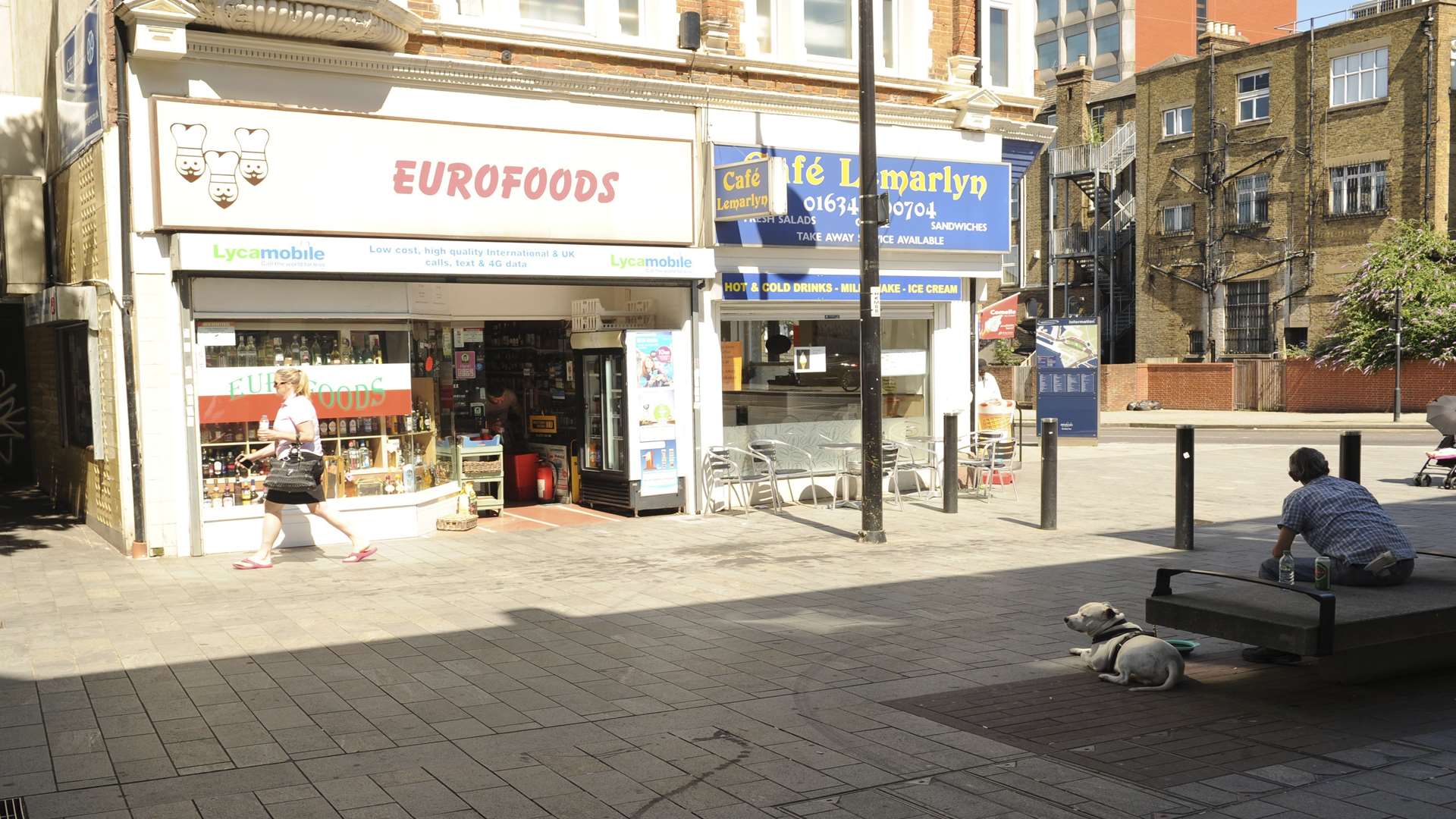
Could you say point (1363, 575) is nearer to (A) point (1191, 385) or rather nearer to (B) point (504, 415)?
(B) point (504, 415)

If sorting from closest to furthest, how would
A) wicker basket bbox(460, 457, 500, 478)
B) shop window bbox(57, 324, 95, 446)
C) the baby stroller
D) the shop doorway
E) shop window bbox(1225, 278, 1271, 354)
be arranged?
shop window bbox(57, 324, 95, 446)
wicker basket bbox(460, 457, 500, 478)
the baby stroller
the shop doorway
shop window bbox(1225, 278, 1271, 354)

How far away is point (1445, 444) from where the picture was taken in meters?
16.9

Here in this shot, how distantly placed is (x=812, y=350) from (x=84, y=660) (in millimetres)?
9855

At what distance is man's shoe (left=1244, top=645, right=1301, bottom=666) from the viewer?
24.1ft

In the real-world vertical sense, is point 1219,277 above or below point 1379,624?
above

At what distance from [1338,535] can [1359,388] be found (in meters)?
34.8

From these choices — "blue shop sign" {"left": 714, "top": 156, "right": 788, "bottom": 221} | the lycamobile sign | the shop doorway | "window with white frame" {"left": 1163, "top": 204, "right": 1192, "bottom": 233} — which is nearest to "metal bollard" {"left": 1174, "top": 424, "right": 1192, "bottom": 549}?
"blue shop sign" {"left": 714, "top": 156, "right": 788, "bottom": 221}

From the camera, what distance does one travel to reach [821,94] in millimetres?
15312

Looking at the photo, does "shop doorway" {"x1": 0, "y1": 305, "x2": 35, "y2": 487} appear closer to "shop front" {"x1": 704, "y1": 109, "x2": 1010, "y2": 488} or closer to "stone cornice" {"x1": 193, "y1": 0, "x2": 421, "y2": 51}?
"stone cornice" {"x1": 193, "y1": 0, "x2": 421, "y2": 51}

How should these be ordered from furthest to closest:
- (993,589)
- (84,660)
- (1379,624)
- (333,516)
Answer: (333,516) → (993,589) → (84,660) → (1379,624)

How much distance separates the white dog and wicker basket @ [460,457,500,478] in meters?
8.19

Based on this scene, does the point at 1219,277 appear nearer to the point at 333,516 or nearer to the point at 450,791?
the point at 333,516

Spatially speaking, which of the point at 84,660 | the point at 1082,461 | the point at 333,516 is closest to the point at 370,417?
the point at 333,516

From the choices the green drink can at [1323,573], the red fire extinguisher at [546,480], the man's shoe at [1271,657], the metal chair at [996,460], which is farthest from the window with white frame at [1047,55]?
the green drink can at [1323,573]
